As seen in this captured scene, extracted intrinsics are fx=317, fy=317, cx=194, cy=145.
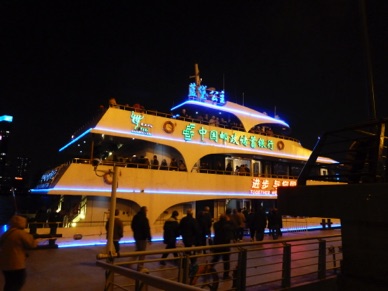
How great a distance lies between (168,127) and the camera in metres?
18.0

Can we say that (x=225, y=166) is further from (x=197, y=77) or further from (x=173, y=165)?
(x=197, y=77)

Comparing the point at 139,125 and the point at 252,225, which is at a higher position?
the point at 139,125

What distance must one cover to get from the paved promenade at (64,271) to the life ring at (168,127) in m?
7.86

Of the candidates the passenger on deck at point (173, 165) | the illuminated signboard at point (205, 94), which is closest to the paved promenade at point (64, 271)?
the passenger on deck at point (173, 165)

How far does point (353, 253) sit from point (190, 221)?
5041 mm

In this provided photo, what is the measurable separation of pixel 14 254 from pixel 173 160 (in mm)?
13116

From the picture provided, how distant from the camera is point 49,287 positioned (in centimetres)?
721

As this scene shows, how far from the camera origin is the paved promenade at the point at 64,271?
7322 mm

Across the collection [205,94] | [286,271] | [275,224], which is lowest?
[286,271]

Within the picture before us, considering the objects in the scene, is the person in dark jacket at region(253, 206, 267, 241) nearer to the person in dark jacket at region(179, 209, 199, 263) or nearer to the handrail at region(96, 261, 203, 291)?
the person in dark jacket at region(179, 209, 199, 263)

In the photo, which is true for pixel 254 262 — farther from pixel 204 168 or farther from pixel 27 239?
pixel 204 168

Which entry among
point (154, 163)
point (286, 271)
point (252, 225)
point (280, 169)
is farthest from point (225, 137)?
point (286, 271)

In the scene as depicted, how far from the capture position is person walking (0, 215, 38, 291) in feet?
16.1

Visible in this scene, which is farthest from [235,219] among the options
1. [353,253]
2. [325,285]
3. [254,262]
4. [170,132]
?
[353,253]
